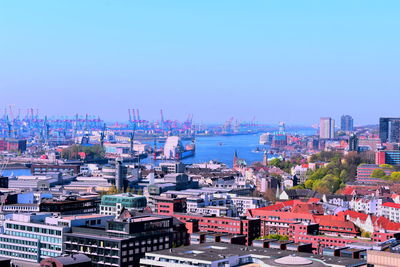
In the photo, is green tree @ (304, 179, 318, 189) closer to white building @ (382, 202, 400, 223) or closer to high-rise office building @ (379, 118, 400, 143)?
white building @ (382, 202, 400, 223)

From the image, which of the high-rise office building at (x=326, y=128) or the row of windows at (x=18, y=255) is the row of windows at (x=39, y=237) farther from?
the high-rise office building at (x=326, y=128)

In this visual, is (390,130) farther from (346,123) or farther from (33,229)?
(33,229)

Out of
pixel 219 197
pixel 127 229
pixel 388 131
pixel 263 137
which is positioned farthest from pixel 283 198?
pixel 263 137

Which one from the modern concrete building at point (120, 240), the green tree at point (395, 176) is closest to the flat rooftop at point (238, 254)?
the modern concrete building at point (120, 240)

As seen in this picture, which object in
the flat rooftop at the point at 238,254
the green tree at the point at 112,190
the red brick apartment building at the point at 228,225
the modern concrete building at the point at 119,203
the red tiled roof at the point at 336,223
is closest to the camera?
the flat rooftop at the point at 238,254

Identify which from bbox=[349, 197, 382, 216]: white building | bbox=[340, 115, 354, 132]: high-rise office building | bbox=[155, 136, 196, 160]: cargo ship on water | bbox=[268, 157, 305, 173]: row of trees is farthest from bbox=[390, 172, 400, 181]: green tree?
bbox=[340, 115, 354, 132]: high-rise office building

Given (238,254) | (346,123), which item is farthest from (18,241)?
(346,123)

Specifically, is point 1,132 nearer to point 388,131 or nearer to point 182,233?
point 388,131

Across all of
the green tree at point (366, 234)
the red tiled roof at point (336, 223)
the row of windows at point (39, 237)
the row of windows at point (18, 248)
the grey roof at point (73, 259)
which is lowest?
the green tree at point (366, 234)
